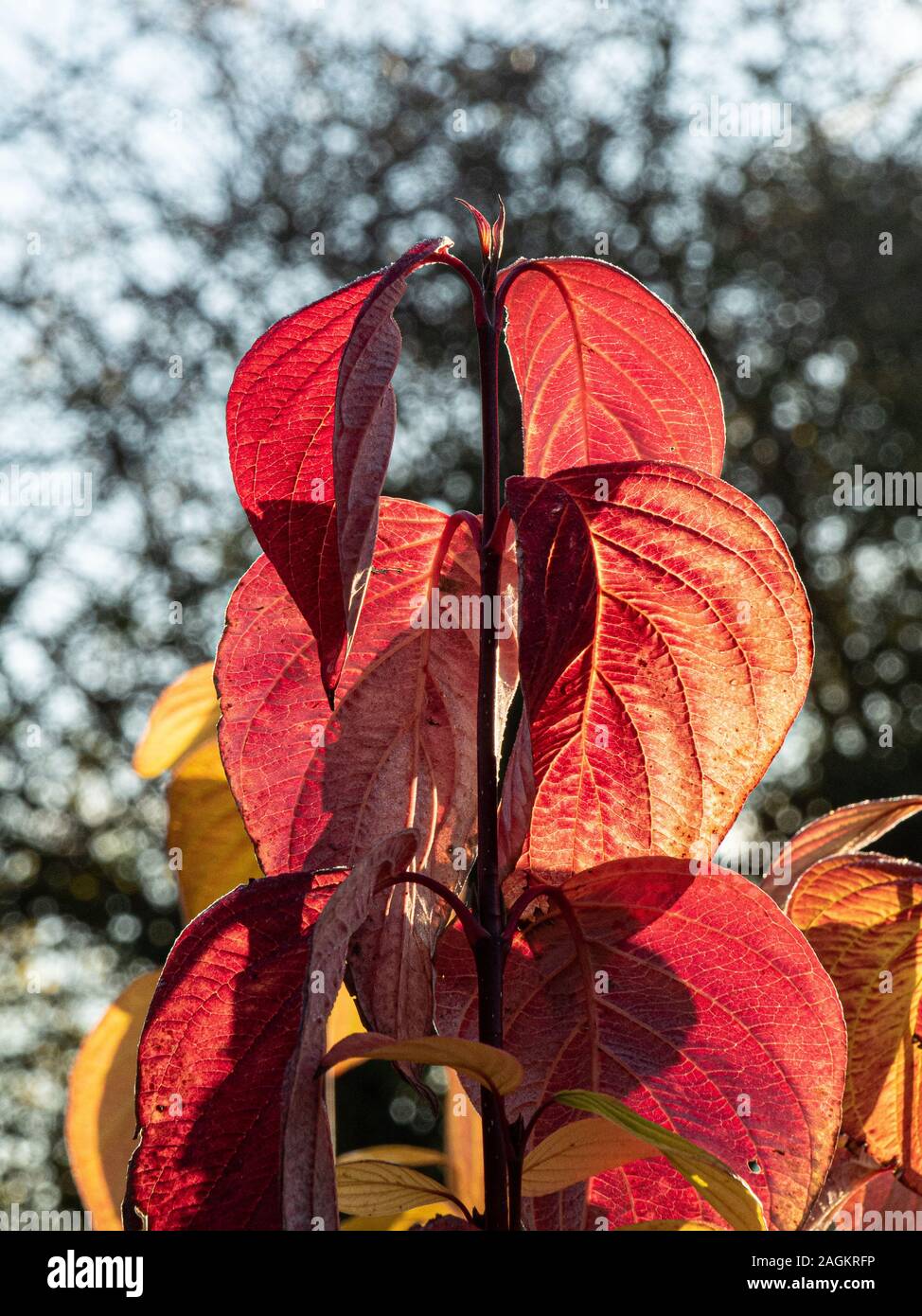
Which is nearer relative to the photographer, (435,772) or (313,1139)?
(313,1139)

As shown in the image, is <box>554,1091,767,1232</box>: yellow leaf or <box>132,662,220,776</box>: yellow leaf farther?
<box>132,662,220,776</box>: yellow leaf

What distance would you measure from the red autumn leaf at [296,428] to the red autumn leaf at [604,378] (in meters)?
0.07

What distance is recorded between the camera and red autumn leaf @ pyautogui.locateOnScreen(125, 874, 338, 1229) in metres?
0.36

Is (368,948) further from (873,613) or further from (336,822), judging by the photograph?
(873,613)

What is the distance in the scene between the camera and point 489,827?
0.38 metres

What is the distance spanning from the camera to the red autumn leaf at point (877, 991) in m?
0.48

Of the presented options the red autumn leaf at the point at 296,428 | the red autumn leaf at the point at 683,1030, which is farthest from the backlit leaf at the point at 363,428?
the red autumn leaf at the point at 683,1030

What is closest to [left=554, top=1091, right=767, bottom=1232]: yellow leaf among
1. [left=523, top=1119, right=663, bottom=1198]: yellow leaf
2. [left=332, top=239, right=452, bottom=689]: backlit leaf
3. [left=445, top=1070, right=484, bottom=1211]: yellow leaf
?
[left=523, top=1119, right=663, bottom=1198]: yellow leaf

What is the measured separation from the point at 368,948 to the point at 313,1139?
90mm

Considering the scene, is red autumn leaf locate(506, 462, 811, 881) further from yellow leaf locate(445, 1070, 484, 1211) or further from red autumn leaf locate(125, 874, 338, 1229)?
yellow leaf locate(445, 1070, 484, 1211)

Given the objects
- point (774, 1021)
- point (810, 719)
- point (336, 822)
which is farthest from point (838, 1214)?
point (810, 719)

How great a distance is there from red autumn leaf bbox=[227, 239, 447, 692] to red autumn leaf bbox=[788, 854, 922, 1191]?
9.3 inches

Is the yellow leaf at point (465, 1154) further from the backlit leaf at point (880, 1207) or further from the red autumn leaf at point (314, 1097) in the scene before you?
the red autumn leaf at point (314, 1097)
